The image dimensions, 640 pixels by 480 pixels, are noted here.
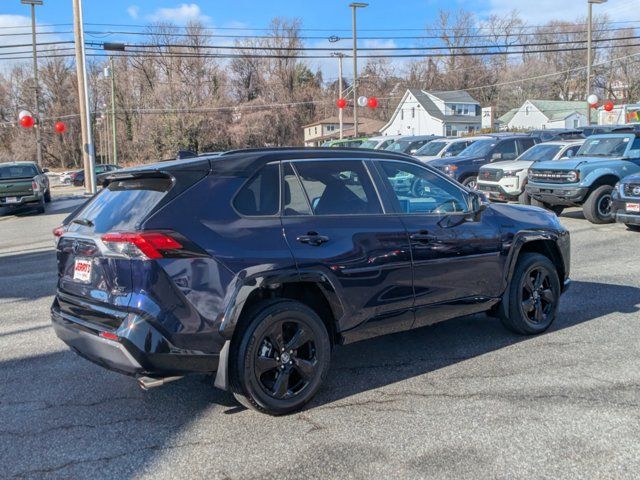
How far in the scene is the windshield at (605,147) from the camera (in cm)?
1397

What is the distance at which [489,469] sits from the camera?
131 inches

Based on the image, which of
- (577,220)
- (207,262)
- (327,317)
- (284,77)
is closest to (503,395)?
(327,317)

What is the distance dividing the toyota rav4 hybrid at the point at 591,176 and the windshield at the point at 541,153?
1.55 metres

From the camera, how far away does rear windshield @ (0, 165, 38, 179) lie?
19656 millimetres

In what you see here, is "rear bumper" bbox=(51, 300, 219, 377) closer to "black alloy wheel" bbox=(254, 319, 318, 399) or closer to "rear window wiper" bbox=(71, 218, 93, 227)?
"black alloy wheel" bbox=(254, 319, 318, 399)

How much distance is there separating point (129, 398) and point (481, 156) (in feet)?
50.1

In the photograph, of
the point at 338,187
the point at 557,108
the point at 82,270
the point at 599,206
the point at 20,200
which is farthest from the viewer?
the point at 557,108

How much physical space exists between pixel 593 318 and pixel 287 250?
3847mm

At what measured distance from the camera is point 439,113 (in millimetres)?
70625

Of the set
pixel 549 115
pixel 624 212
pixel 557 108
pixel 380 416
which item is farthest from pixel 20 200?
pixel 557 108

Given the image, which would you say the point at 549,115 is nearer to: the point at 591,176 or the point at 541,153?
the point at 541,153

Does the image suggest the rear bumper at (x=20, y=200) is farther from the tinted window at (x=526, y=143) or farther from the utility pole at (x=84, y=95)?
the tinted window at (x=526, y=143)

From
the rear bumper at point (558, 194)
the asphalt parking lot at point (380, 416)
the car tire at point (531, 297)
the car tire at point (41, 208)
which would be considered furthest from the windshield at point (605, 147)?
the car tire at point (41, 208)

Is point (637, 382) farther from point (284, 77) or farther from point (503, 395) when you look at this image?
point (284, 77)
